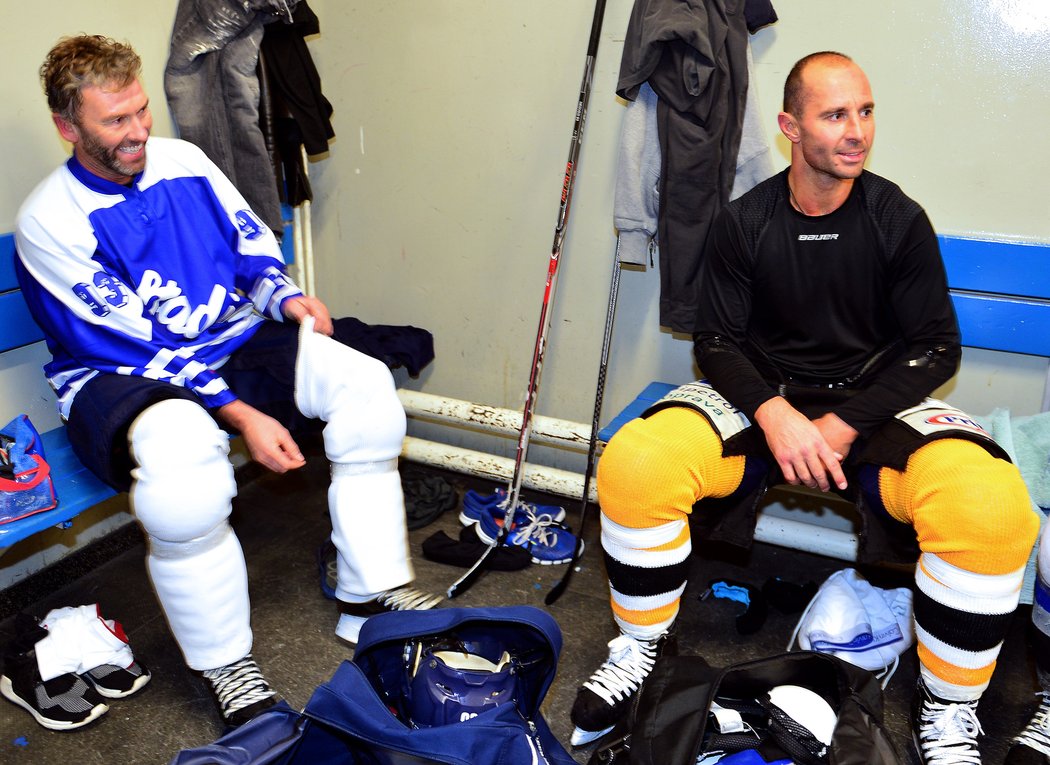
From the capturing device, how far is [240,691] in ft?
6.16

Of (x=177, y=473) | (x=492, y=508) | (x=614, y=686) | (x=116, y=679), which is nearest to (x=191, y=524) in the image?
(x=177, y=473)

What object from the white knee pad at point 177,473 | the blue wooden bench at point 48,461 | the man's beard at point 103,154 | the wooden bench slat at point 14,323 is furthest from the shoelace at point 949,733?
the wooden bench slat at point 14,323

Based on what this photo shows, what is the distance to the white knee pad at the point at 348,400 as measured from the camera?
6.51 feet

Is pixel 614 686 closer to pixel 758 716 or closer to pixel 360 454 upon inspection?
pixel 758 716

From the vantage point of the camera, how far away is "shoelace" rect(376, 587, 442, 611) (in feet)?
7.11

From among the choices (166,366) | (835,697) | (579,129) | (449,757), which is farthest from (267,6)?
(835,697)

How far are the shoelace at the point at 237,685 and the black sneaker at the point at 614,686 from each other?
634 mm

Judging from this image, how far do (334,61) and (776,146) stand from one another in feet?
4.51

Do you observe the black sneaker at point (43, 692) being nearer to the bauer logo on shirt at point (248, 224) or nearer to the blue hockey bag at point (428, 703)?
the blue hockey bag at point (428, 703)

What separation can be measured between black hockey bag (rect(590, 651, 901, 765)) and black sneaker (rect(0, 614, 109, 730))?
1059 mm

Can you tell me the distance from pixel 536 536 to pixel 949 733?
115 centimetres

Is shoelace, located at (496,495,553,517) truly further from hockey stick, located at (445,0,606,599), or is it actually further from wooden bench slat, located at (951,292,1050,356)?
wooden bench slat, located at (951,292,1050,356)

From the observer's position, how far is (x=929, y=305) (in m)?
1.93

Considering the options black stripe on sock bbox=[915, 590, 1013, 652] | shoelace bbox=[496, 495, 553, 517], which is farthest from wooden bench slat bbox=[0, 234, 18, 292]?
black stripe on sock bbox=[915, 590, 1013, 652]
